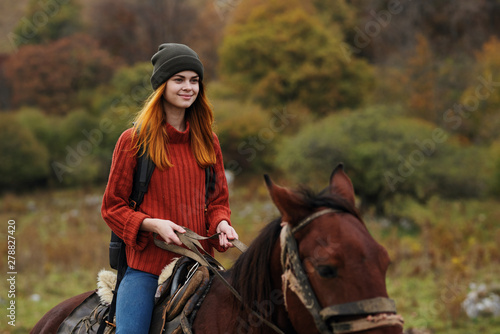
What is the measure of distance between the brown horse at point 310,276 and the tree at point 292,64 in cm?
2102

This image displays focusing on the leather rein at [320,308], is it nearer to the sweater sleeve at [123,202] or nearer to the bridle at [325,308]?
the bridle at [325,308]

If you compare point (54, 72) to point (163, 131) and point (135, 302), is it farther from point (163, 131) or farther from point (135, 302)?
point (135, 302)

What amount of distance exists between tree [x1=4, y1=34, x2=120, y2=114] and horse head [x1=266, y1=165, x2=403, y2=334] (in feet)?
79.8

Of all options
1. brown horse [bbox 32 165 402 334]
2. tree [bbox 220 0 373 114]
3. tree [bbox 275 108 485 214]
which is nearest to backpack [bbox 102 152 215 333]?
brown horse [bbox 32 165 402 334]

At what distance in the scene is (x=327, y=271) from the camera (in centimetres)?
198

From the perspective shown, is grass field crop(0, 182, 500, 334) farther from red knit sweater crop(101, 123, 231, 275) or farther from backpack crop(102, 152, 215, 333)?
red knit sweater crop(101, 123, 231, 275)

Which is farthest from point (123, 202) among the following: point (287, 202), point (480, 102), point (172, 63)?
point (480, 102)

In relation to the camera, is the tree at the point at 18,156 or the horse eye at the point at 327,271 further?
the tree at the point at 18,156

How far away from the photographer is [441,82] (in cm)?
2241

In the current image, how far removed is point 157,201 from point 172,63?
721 millimetres

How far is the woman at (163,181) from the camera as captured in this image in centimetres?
268

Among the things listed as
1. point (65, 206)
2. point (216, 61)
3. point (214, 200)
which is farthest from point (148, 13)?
point (214, 200)

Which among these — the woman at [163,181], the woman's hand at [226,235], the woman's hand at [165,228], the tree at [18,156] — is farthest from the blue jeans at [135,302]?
the tree at [18,156]

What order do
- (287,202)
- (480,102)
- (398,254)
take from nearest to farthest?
(287,202) < (398,254) < (480,102)
